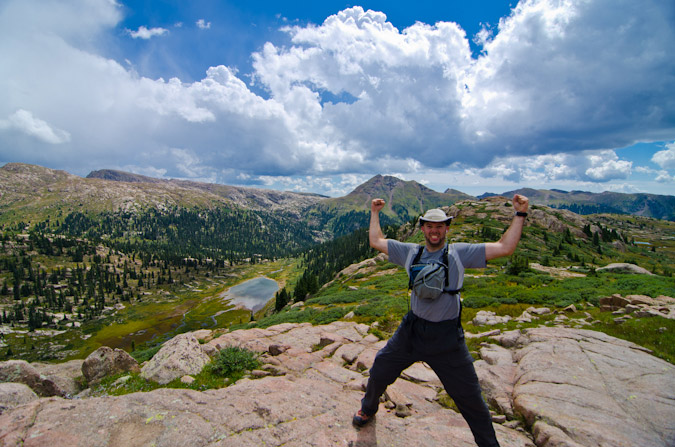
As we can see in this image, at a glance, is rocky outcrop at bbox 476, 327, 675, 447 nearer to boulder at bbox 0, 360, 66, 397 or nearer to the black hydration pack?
the black hydration pack

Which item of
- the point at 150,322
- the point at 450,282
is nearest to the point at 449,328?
the point at 450,282

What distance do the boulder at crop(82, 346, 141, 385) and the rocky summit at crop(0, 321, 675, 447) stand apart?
5.61ft

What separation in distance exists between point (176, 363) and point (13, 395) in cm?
452

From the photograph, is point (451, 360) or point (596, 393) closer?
point (451, 360)

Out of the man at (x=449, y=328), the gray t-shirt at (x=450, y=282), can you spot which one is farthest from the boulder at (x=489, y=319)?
the gray t-shirt at (x=450, y=282)

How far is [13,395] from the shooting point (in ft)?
27.6

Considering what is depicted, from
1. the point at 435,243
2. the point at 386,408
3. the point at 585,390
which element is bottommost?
the point at 386,408

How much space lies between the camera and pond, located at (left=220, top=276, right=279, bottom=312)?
469 feet

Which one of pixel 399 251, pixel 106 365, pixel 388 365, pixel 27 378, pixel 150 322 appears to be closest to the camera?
pixel 388 365

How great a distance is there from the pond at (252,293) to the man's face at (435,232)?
446 ft

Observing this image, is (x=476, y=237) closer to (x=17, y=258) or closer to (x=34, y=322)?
(x=34, y=322)

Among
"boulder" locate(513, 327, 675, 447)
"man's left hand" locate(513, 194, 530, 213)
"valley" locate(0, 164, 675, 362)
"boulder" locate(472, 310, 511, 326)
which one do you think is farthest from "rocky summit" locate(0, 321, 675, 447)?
"boulder" locate(472, 310, 511, 326)

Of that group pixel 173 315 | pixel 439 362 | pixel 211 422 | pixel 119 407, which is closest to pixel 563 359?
pixel 439 362

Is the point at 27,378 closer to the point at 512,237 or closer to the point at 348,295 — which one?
the point at 512,237
